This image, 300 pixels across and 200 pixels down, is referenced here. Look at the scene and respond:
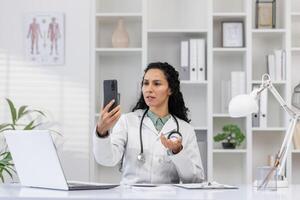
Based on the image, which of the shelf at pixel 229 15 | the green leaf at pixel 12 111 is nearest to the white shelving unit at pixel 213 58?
the shelf at pixel 229 15

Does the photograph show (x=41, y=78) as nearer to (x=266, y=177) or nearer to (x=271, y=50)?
(x=271, y=50)

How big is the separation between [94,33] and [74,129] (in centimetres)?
74

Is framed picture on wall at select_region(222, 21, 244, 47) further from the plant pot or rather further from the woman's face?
the woman's face

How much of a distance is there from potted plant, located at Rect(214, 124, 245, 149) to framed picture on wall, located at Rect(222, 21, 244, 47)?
64cm

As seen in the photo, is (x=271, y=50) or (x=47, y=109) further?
(x=271, y=50)

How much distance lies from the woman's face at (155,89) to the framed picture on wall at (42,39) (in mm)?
1276

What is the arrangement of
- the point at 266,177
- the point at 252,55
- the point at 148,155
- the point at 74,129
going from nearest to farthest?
1. the point at 266,177
2. the point at 148,155
3. the point at 74,129
4. the point at 252,55

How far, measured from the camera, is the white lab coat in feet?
10.0

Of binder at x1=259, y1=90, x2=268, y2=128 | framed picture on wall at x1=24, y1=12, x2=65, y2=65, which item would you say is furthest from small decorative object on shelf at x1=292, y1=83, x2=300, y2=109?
framed picture on wall at x1=24, y1=12, x2=65, y2=65

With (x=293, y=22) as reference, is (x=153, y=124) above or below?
below

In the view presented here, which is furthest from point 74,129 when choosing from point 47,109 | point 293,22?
point 293,22

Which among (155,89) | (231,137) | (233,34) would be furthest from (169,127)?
(233,34)

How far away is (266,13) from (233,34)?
306 mm

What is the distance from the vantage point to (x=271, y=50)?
4910 millimetres
